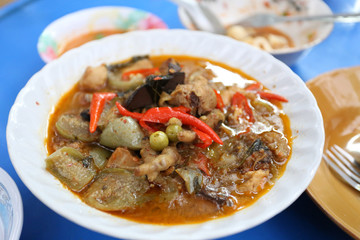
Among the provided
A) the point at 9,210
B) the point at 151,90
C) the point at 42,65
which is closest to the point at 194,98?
the point at 151,90

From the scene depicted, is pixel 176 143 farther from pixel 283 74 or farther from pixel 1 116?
pixel 1 116

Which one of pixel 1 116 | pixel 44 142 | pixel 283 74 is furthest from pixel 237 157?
pixel 1 116

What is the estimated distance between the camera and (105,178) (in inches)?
89.3

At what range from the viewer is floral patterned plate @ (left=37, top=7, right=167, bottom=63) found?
422 centimetres

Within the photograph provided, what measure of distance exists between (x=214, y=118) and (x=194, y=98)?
24 centimetres

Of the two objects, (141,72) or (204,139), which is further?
(141,72)

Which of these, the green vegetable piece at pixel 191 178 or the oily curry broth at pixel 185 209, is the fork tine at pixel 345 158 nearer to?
the oily curry broth at pixel 185 209

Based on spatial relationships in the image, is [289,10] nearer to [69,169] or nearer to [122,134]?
[122,134]

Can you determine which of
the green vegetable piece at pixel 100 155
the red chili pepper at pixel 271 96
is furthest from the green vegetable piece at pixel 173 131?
the red chili pepper at pixel 271 96

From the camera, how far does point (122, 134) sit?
7.87 feet

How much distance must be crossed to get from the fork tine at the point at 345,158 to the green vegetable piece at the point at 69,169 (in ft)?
7.02

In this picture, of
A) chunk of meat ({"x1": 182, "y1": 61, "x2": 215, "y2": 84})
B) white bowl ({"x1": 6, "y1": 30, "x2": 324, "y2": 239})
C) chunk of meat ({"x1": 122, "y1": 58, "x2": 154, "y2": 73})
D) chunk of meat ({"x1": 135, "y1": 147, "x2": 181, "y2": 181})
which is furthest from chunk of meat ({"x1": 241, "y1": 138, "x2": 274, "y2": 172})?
chunk of meat ({"x1": 122, "y1": 58, "x2": 154, "y2": 73})

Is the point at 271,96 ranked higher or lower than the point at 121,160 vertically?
lower

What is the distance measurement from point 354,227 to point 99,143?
80.1 inches
